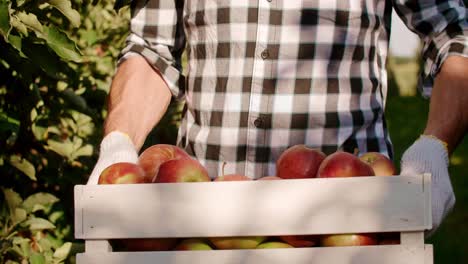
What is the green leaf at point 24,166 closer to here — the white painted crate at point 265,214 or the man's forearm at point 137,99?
the man's forearm at point 137,99

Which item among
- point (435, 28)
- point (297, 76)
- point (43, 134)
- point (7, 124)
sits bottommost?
point (43, 134)

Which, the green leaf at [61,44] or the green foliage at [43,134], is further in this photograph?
the green foliage at [43,134]

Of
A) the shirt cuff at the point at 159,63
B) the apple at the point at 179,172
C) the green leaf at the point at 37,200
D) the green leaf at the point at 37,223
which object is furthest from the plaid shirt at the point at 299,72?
the green leaf at the point at 37,200

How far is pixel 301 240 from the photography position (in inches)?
70.6

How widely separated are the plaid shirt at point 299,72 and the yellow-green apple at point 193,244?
617mm

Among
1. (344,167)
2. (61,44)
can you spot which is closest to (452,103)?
(344,167)

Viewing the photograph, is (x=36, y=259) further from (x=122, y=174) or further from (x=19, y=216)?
(x=122, y=174)

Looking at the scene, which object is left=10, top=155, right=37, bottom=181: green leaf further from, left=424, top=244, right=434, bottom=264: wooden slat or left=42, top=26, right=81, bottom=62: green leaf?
left=424, top=244, right=434, bottom=264: wooden slat

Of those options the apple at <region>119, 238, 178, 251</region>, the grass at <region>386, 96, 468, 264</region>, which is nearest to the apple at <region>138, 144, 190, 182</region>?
the apple at <region>119, 238, 178, 251</region>

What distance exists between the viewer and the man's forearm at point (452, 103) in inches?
89.7

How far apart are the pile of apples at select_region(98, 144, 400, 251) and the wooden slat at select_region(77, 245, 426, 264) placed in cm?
3

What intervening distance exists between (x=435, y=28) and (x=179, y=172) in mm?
853

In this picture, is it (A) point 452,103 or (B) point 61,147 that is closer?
(A) point 452,103

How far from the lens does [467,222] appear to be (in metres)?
6.28
